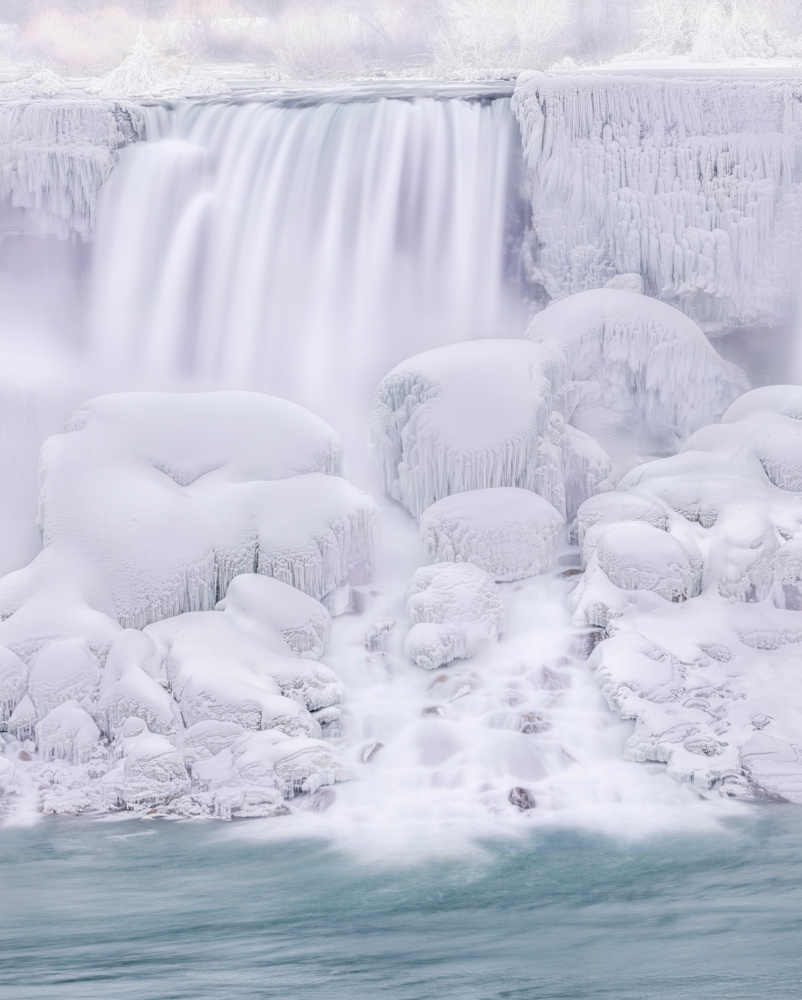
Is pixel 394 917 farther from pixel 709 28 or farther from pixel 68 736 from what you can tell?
pixel 709 28

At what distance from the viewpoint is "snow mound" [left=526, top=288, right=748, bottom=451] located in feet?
27.5

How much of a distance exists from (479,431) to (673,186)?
10.3 ft

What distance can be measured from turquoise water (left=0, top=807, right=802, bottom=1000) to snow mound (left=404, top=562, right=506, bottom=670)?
5.27 ft

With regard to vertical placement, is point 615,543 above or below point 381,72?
below

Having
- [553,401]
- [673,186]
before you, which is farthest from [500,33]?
[553,401]

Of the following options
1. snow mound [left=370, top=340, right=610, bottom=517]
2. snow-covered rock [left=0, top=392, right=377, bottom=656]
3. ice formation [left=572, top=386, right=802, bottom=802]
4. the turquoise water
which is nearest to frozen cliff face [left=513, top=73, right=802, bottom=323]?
ice formation [left=572, top=386, right=802, bottom=802]

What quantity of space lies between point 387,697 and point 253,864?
62.2 inches

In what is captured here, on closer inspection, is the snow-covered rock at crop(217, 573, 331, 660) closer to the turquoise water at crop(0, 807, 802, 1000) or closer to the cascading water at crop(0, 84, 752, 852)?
the turquoise water at crop(0, 807, 802, 1000)

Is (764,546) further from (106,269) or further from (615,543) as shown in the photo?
(106,269)

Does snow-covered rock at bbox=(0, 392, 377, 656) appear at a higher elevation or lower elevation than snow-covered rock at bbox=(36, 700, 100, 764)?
higher

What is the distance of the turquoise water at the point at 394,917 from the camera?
413 cm

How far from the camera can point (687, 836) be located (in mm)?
5246

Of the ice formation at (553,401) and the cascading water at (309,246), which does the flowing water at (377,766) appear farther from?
the ice formation at (553,401)

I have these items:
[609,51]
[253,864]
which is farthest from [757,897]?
[609,51]
